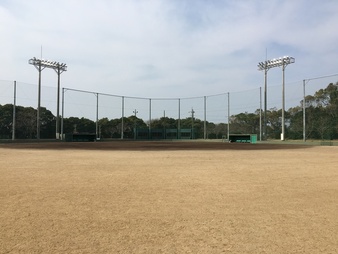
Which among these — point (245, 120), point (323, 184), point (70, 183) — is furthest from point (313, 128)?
point (70, 183)

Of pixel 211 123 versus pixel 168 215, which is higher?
pixel 211 123

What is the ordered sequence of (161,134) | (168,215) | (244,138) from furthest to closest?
(161,134) → (244,138) → (168,215)

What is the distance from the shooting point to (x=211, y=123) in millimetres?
49688

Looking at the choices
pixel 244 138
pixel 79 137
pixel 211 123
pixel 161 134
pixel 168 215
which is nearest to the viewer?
pixel 168 215

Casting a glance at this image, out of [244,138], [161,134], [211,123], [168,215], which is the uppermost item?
[211,123]

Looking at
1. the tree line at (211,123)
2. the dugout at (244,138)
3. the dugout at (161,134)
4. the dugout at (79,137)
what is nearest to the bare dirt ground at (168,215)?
the dugout at (244,138)

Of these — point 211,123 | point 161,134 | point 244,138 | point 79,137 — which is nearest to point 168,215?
point 244,138

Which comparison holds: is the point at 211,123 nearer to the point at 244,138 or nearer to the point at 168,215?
the point at 244,138

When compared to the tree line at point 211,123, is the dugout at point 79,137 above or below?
below

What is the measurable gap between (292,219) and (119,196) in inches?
113

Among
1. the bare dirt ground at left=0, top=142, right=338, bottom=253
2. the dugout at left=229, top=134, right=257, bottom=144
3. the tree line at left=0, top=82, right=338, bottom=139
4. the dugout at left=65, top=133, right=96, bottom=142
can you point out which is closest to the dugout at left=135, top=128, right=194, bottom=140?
the tree line at left=0, top=82, right=338, bottom=139

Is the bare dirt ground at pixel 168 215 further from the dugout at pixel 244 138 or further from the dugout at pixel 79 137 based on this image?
the dugout at pixel 79 137

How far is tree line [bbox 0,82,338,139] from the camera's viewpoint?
37.6 m

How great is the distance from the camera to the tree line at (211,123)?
37581 mm
